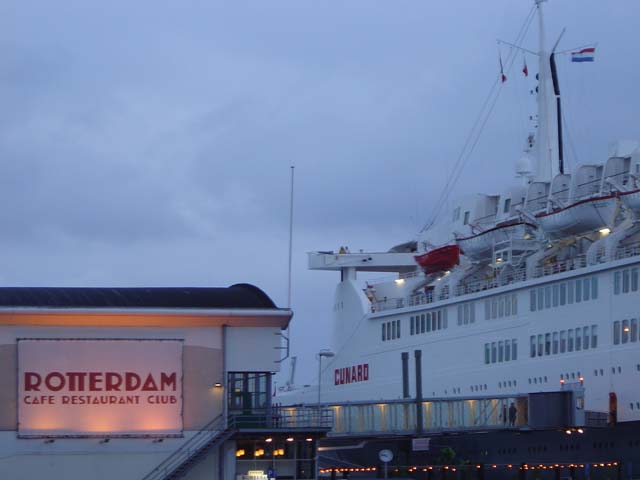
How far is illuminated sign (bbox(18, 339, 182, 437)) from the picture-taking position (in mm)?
39469

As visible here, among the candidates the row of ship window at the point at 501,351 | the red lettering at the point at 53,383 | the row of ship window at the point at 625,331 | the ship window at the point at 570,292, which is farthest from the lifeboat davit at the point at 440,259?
the red lettering at the point at 53,383

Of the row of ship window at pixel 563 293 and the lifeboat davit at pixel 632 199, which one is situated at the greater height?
the lifeboat davit at pixel 632 199

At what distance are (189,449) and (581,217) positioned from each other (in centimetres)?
2804

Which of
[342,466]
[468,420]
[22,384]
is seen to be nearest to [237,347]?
[22,384]

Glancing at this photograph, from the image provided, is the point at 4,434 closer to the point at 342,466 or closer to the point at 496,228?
the point at 342,466

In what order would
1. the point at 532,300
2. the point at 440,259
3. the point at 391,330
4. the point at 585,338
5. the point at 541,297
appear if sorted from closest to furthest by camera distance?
the point at 585,338
the point at 541,297
the point at 532,300
the point at 440,259
the point at 391,330

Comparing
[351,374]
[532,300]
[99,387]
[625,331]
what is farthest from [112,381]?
[351,374]

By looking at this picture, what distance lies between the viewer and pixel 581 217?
63.1 metres

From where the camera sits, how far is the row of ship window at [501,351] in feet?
221

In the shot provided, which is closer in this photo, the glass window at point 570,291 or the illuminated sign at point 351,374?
the glass window at point 570,291

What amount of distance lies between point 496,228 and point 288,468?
31.4 m

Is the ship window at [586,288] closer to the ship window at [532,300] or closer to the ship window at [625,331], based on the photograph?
the ship window at [625,331]

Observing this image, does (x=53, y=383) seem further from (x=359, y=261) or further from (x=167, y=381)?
(x=359, y=261)

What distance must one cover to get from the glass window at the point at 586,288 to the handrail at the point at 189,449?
82.4 feet
